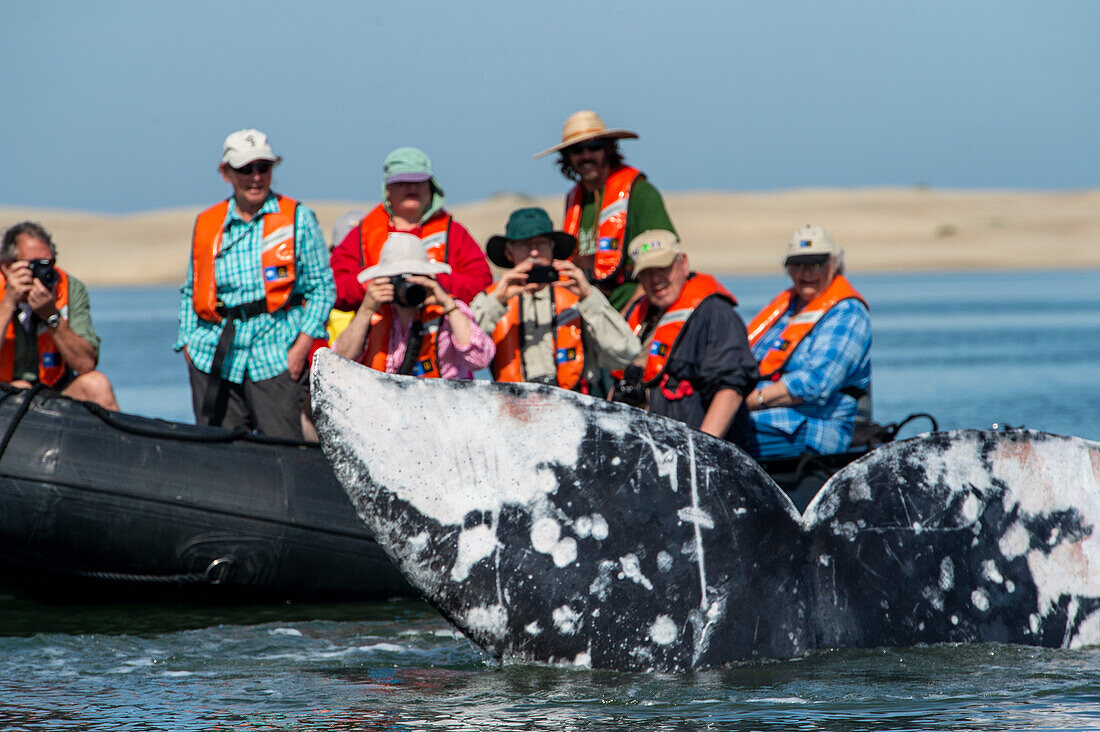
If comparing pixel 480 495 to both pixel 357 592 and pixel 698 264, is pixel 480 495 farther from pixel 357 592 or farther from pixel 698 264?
pixel 698 264

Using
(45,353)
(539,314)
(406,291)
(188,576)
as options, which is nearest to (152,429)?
(188,576)

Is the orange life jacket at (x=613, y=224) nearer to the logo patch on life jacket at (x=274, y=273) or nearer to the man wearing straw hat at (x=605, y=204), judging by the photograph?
the man wearing straw hat at (x=605, y=204)

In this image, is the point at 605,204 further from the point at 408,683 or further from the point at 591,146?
the point at 408,683

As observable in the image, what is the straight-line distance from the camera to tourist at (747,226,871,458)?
21.0 ft

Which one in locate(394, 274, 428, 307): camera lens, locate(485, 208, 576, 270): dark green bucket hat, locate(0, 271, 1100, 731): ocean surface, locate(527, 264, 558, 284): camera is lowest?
locate(0, 271, 1100, 731): ocean surface

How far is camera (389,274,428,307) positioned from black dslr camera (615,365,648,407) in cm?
100

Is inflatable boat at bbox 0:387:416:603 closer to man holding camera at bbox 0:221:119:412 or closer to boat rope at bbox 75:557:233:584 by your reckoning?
boat rope at bbox 75:557:233:584

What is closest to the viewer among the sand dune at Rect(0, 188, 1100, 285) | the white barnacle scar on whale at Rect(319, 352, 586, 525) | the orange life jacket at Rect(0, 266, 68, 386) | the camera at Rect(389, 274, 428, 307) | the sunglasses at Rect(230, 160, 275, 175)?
the white barnacle scar on whale at Rect(319, 352, 586, 525)

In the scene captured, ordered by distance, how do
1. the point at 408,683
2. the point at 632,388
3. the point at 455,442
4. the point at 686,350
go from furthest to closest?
1. the point at 632,388
2. the point at 686,350
3. the point at 408,683
4. the point at 455,442

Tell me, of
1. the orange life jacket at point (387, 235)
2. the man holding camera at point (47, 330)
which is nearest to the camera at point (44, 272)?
the man holding camera at point (47, 330)

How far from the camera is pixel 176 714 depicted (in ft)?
15.2

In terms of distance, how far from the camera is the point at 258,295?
6.87 m

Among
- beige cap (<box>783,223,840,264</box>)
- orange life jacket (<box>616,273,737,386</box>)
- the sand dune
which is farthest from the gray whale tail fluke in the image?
the sand dune

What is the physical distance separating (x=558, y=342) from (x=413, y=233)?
0.95 meters
